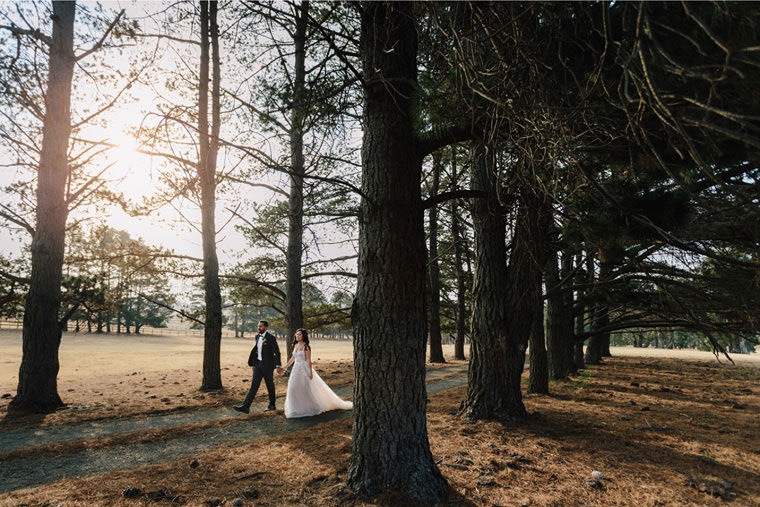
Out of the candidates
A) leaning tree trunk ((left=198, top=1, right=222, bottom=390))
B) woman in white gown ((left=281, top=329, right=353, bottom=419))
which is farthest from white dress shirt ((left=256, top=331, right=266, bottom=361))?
leaning tree trunk ((left=198, top=1, right=222, bottom=390))

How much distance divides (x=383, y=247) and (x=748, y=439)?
240 inches

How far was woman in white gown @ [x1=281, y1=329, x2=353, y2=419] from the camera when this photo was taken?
717 centimetres

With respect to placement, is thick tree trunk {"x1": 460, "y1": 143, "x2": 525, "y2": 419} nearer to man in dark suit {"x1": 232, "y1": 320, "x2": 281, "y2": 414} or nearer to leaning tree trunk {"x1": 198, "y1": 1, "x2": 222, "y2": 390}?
man in dark suit {"x1": 232, "y1": 320, "x2": 281, "y2": 414}

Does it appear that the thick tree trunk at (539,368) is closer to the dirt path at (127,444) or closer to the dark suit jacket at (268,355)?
the dirt path at (127,444)

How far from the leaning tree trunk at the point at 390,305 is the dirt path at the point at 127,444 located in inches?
119

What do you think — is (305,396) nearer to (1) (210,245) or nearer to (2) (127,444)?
(2) (127,444)

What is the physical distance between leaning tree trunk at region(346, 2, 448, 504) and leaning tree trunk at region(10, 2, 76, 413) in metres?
7.73

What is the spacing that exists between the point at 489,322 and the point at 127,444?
5743 mm

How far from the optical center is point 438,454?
431 centimetres

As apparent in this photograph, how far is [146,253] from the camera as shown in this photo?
1084 cm

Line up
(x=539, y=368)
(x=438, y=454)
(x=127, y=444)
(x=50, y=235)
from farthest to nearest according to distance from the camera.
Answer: (x=539, y=368), (x=50, y=235), (x=127, y=444), (x=438, y=454)

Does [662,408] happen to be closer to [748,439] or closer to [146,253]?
[748,439]

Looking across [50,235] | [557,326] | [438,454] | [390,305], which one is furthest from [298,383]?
[557,326]

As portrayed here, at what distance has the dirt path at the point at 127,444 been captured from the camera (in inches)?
171
